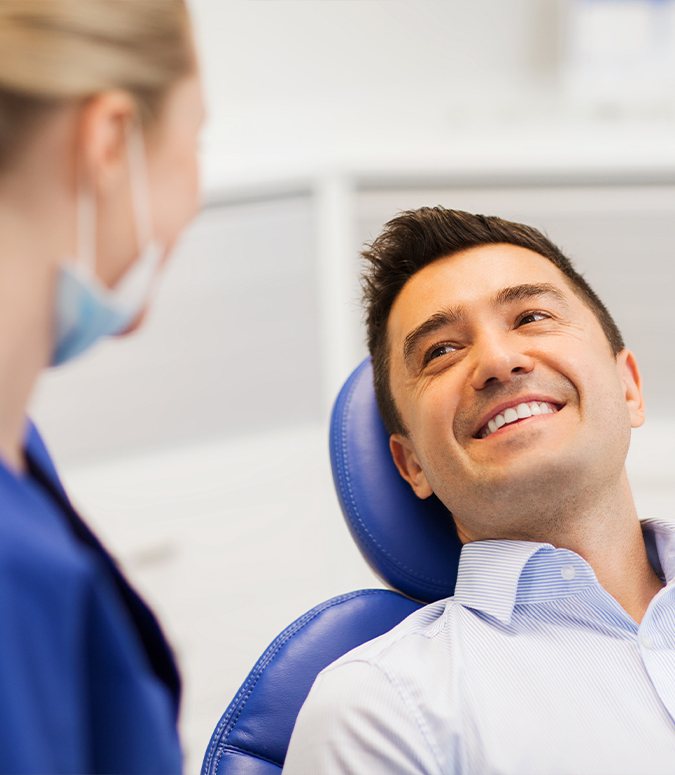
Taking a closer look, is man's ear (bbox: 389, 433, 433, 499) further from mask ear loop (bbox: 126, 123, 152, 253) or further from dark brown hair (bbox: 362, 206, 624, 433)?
mask ear loop (bbox: 126, 123, 152, 253)

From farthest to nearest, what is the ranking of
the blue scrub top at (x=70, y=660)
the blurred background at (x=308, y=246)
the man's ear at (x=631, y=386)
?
1. the blurred background at (x=308, y=246)
2. the man's ear at (x=631, y=386)
3. the blue scrub top at (x=70, y=660)

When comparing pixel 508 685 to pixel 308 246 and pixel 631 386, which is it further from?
pixel 308 246

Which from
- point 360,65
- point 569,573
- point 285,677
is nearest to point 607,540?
point 569,573

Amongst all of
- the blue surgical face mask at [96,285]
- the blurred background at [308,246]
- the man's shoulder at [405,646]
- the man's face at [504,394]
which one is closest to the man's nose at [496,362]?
the man's face at [504,394]

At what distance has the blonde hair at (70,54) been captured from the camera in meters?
0.54

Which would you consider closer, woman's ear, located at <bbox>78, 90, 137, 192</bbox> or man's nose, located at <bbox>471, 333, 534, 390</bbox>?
woman's ear, located at <bbox>78, 90, 137, 192</bbox>

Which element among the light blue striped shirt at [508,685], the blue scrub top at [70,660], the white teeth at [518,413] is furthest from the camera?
the white teeth at [518,413]

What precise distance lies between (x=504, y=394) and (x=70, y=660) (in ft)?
2.50

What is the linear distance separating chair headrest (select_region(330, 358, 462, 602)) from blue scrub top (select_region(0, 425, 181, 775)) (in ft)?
2.04

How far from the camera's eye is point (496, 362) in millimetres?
1168

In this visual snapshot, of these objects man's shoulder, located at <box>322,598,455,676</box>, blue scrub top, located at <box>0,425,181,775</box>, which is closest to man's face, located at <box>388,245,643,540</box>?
man's shoulder, located at <box>322,598,455,676</box>

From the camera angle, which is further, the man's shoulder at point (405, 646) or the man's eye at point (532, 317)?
the man's eye at point (532, 317)

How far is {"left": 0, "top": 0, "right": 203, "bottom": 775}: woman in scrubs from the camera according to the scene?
0.52 m

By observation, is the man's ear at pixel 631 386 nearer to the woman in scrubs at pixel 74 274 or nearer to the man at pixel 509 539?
the man at pixel 509 539
